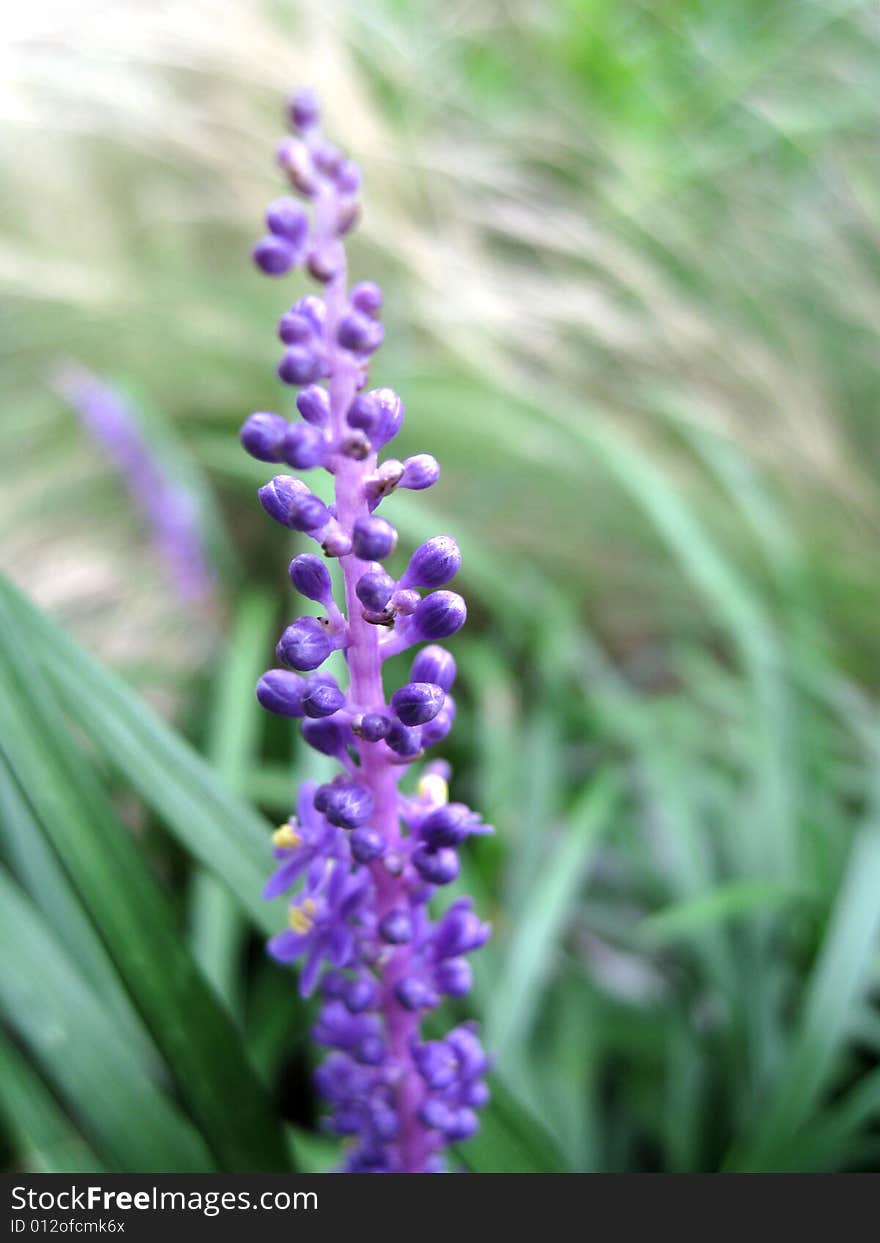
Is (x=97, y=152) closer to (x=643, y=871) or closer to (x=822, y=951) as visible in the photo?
(x=643, y=871)

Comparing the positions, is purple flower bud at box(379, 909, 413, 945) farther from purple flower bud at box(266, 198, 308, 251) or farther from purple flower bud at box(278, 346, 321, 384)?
purple flower bud at box(266, 198, 308, 251)

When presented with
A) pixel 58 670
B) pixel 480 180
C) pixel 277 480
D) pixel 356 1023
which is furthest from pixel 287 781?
pixel 480 180

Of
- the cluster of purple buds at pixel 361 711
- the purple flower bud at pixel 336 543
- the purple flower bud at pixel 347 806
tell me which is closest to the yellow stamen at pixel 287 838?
the cluster of purple buds at pixel 361 711

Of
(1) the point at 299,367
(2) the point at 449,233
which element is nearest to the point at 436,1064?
(1) the point at 299,367

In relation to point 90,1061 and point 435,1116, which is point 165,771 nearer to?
point 90,1061

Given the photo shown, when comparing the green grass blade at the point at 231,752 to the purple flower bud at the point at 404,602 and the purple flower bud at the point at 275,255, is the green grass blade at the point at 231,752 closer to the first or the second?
the purple flower bud at the point at 404,602

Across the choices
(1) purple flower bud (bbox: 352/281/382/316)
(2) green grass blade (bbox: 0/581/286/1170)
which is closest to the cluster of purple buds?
(1) purple flower bud (bbox: 352/281/382/316)
